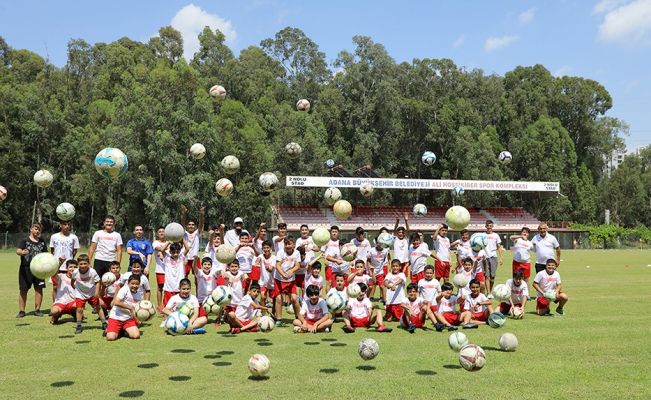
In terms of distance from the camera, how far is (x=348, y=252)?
13.0 metres

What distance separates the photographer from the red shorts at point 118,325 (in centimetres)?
980

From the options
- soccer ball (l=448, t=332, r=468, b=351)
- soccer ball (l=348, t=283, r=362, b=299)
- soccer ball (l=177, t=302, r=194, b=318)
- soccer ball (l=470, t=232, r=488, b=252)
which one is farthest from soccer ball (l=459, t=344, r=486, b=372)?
soccer ball (l=470, t=232, r=488, b=252)

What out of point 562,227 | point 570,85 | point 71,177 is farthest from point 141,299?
point 570,85

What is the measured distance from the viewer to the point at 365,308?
10805 millimetres

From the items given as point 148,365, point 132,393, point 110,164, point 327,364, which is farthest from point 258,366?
point 110,164

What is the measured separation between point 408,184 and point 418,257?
37.9m

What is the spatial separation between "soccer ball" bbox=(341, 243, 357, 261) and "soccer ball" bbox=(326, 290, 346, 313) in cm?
255

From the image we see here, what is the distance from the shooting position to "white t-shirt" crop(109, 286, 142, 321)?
9.96m

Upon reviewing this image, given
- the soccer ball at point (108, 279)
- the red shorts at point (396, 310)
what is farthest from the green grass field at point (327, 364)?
the red shorts at point (396, 310)

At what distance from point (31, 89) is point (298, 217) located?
27905 mm

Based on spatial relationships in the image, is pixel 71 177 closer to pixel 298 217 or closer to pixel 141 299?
pixel 298 217

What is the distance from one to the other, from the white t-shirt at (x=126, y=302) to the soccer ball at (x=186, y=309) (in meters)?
0.84

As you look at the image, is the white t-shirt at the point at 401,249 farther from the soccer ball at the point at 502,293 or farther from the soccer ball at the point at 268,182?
the soccer ball at the point at 268,182

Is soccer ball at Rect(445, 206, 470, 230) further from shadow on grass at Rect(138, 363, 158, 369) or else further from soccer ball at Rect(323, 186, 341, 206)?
shadow on grass at Rect(138, 363, 158, 369)
